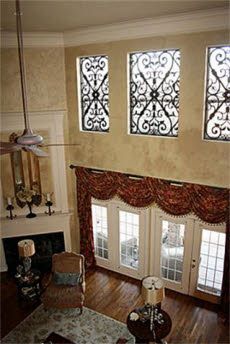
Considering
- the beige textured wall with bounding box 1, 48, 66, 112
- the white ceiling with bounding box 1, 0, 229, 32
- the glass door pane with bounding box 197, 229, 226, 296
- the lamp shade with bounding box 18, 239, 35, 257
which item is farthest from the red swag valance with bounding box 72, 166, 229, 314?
the white ceiling with bounding box 1, 0, 229, 32

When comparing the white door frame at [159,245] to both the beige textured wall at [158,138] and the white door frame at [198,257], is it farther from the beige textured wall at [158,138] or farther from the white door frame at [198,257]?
the beige textured wall at [158,138]

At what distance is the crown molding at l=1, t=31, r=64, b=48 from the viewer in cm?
628

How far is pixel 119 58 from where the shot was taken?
612cm

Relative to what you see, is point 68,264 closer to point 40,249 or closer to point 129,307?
point 40,249

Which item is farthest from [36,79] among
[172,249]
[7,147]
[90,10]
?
[172,249]

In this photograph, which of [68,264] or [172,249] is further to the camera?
[172,249]

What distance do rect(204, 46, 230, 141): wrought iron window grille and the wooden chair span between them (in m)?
3.71

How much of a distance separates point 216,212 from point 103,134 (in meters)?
2.81

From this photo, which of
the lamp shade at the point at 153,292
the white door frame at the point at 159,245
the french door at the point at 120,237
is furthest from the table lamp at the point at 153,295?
the french door at the point at 120,237

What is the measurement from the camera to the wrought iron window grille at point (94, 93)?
6.54 metres

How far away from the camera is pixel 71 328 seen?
588cm

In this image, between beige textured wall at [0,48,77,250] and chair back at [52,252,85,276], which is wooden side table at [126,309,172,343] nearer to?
chair back at [52,252,85,276]

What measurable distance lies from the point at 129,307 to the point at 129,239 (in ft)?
4.81

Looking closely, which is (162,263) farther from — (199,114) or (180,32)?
(180,32)
